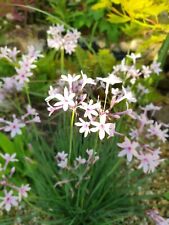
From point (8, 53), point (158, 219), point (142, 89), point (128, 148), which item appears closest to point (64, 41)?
point (8, 53)

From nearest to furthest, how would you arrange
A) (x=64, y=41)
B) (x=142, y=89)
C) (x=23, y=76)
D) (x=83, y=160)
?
(x=83, y=160), (x=23, y=76), (x=64, y=41), (x=142, y=89)

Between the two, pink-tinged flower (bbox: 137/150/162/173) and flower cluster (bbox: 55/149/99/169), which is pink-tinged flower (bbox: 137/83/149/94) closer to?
flower cluster (bbox: 55/149/99/169)

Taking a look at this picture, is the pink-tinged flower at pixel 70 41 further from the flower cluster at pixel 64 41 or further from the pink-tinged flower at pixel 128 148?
the pink-tinged flower at pixel 128 148

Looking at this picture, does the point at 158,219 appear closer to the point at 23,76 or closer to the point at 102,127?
the point at 102,127

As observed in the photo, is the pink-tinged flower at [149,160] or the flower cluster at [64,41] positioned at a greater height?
the flower cluster at [64,41]

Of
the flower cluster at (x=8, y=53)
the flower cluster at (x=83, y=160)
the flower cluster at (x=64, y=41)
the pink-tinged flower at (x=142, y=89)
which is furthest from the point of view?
the pink-tinged flower at (x=142, y=89)

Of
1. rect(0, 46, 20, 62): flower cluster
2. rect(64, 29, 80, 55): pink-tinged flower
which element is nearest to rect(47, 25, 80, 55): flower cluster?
rect(64, 29, 80, 55): pink-tinged flower

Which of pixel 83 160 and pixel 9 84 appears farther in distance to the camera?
pixel 9 84

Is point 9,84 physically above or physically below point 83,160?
above

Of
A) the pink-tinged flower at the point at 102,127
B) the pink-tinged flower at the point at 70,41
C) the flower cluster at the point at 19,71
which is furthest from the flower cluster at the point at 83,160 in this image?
the pink-tinged flower at the point at 70,41
